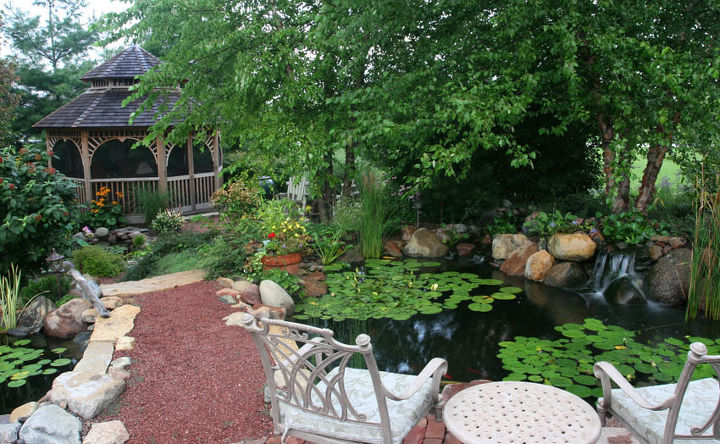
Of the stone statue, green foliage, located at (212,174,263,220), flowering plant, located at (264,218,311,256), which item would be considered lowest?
the stone statue

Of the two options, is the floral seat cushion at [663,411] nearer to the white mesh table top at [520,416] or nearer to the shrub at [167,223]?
the white mesh table top at [520,416]

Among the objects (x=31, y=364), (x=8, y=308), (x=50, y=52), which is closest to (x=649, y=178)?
(x=31, y=364)

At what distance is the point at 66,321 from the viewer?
16.2 feet

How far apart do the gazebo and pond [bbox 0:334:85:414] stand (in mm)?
6116

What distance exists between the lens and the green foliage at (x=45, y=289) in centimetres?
544

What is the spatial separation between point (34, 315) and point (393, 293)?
359cm

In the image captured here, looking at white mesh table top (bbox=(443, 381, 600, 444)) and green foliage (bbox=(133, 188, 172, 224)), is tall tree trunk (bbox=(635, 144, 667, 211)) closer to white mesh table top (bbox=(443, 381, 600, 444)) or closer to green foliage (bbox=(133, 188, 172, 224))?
white mesh table top (bbox=(443, 381, 600, 444))

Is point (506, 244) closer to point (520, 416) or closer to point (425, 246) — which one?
point (425, 246)

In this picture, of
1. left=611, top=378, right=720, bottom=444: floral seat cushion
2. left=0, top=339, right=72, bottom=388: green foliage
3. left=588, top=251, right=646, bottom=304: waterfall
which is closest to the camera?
left=611, top=378, right=720, bottom=444: floral seat cushion

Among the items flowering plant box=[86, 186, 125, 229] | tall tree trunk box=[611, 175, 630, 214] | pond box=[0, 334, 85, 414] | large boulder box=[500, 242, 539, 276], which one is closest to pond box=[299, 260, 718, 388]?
large boulder box=[500, 242, 539, 276]

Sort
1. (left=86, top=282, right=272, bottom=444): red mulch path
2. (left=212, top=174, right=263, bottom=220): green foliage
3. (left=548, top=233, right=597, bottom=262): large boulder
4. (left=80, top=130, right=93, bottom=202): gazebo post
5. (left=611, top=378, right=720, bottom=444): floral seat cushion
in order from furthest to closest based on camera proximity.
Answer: (left=80, top=130, right=93, bottom=202): gazebo post < (left=212, top=174, right=263, bottom=220): green foliage < (left=548, top=233, right=597, bottom=262): large boulder < (left=86, top=282, right=272, bottom=444): red mulch path < (left=611, top=378, right=720, bottom=444): floral seat cushion

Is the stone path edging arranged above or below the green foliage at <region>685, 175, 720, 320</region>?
below

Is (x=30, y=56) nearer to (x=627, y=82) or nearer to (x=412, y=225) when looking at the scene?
(x=412, y=225)

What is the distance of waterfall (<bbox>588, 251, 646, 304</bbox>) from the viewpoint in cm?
601
